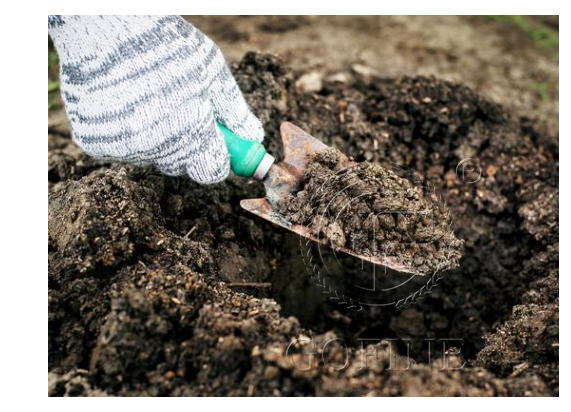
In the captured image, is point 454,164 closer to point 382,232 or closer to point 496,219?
point 496,219

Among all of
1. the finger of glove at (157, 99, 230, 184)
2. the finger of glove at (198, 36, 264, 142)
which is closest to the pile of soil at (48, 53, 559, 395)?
the finger of glove at (157, 99, 230, 184)

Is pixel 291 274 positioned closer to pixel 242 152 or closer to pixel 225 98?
pixel 242 152

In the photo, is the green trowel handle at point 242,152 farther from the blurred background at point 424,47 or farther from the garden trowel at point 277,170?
the blurred background at point 424,47

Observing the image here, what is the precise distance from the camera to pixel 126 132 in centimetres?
183

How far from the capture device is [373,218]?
77.6 inches

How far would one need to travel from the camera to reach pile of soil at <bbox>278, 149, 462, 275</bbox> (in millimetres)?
1968

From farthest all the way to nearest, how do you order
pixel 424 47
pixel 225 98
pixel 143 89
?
pixel 424 47, pixel 225 98, pixel 143 89

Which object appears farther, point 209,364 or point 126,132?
point 126,132

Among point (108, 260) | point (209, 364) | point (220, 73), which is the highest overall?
point (220, 73)

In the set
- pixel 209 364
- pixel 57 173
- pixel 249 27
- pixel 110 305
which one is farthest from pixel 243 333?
pixel 249 27

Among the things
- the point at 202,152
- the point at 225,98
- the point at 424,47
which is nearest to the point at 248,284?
the point at 202,152

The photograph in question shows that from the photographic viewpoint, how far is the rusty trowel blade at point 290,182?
6.47ft

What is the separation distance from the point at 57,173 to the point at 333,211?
137cm

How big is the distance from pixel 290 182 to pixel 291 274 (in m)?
0.53
